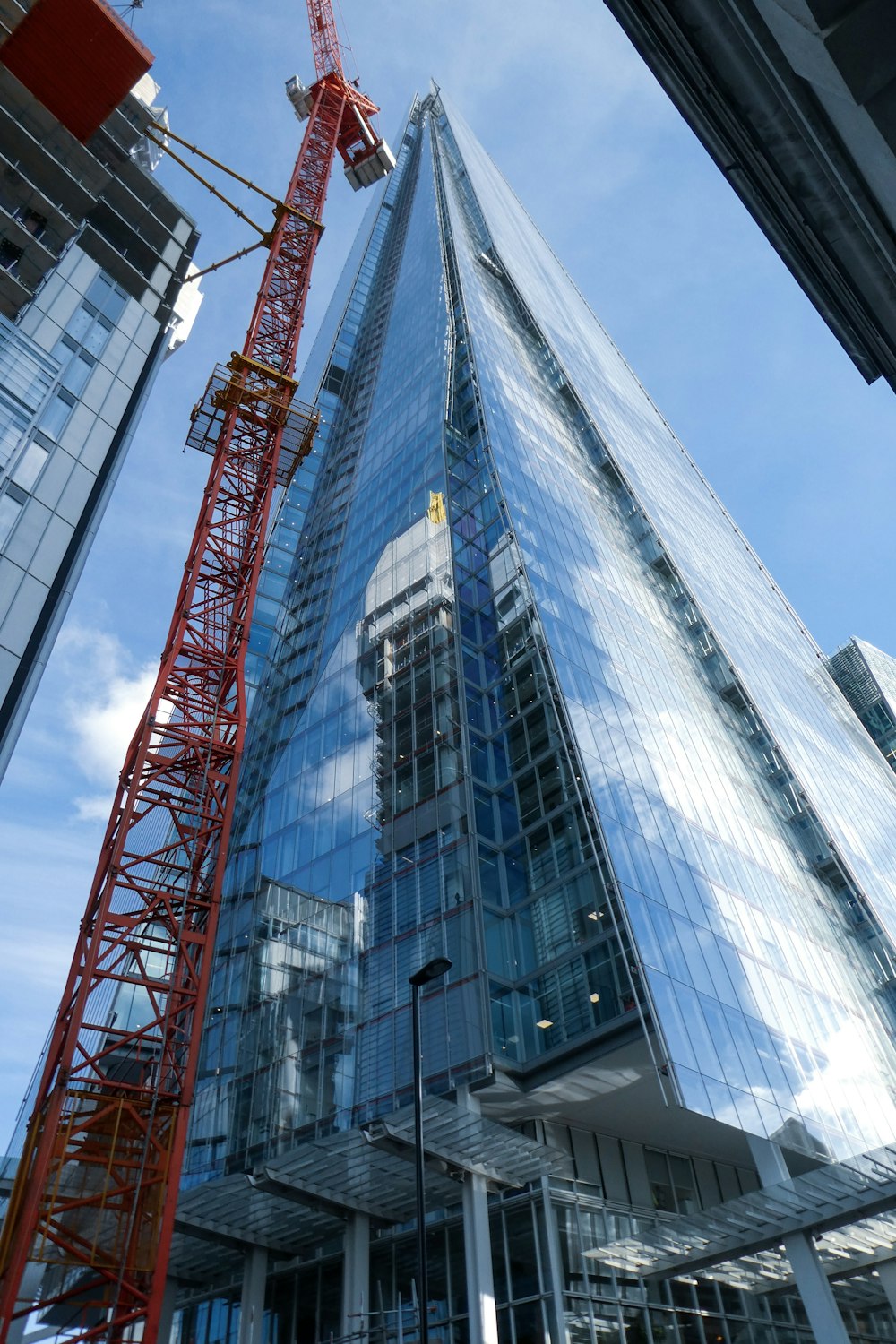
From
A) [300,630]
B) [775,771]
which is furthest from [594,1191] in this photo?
[300,630]

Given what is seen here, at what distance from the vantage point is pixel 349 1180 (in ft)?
93.8

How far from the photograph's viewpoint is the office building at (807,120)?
16.6 feet

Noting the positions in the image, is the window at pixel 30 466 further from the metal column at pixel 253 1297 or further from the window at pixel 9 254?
the metal column at pixel 253 1297

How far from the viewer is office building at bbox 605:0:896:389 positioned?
5.05 m

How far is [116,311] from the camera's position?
48438mm

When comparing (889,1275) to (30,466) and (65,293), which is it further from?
(65,293)

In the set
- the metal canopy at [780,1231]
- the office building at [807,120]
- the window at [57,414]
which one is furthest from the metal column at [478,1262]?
the window at [57,414]

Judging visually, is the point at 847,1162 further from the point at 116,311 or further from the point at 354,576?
the point at 116,311

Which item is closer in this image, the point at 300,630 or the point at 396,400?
the point at 300,630

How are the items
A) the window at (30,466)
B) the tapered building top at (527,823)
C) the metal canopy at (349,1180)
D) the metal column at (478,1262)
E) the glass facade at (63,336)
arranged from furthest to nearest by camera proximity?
1. the window at (30,466)
2. the glass facade at (63,336)
3. the tapered building top at (527,823)
4. the metal canopy at (349,1180)
5. the metal column at (478,1262)

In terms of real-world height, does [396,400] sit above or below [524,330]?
below

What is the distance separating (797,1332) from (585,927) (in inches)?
567

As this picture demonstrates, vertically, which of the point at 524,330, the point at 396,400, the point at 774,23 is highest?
the point at 524,330

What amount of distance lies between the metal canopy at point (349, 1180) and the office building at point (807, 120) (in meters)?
23.3
